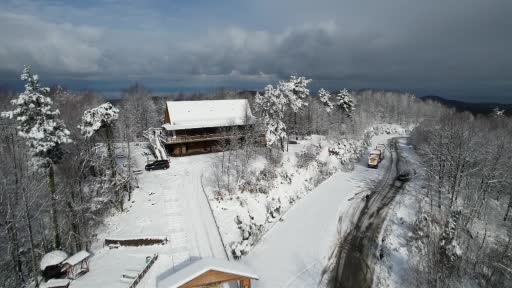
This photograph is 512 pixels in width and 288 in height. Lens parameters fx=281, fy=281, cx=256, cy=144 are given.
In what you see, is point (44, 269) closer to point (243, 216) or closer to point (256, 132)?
point (243, 216)

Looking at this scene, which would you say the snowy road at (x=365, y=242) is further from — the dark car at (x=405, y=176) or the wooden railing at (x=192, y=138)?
the wooden railing at (x=192, y=138)

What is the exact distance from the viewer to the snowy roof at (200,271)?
1413 cm

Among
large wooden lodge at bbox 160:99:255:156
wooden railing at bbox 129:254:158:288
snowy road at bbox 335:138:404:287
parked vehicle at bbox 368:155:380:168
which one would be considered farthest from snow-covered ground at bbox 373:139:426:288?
large wooden lodge at bbox 160:99:255:156

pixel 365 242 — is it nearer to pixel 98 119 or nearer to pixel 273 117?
pixel 273 117

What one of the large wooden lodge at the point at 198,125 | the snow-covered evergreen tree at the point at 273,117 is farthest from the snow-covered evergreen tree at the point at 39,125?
the snow-covered evergreen tree at the point at 273,117

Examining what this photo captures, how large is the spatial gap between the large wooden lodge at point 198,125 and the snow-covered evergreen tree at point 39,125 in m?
21.4

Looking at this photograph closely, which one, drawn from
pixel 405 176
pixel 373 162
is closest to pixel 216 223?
pixel 405 176

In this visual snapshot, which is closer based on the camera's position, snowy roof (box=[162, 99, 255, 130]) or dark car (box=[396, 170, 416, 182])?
dark car (box=[396, 170, 416, 182])

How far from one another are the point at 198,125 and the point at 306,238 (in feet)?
83.4

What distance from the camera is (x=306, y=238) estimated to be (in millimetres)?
25234

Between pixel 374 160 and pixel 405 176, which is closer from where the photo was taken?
pixel 405 176

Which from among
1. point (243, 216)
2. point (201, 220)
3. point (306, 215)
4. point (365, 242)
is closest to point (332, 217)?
point (306, 215)

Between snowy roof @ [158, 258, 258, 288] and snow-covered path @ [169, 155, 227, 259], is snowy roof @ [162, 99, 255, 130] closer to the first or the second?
snow-covered path @ [169, 155, 227, 259]

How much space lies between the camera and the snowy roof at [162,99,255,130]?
43.5 meters
